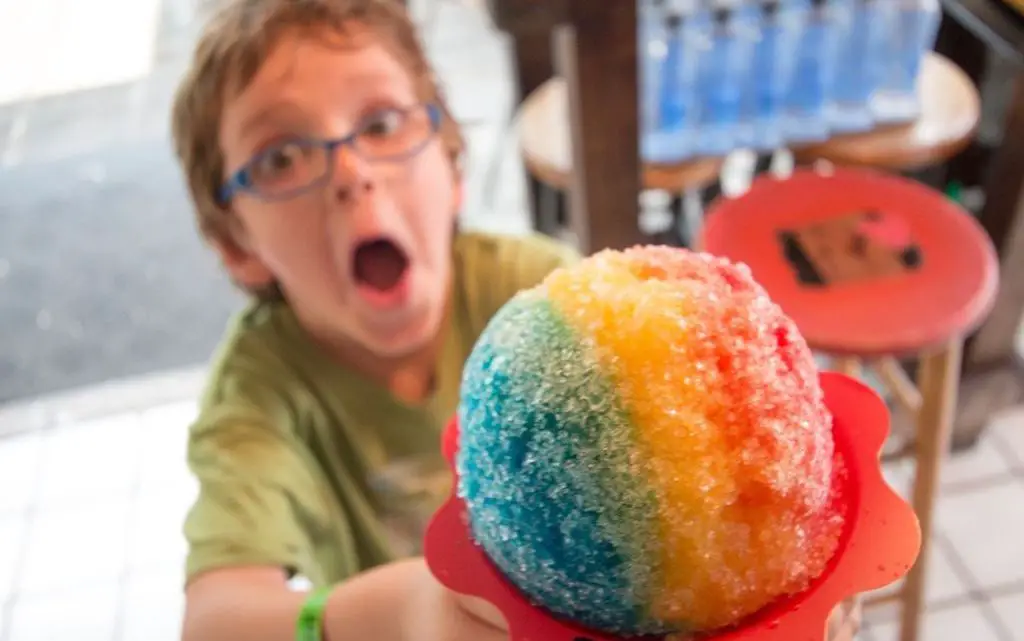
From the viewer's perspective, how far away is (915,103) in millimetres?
1400

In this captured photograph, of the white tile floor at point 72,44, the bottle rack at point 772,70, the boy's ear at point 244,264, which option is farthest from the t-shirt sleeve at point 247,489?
the white tile floor at point 72,44

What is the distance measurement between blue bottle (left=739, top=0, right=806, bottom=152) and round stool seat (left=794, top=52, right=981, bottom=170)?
6 centimetres

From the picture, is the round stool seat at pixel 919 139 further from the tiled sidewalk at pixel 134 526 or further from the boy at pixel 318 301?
the boy at pixel 318 301

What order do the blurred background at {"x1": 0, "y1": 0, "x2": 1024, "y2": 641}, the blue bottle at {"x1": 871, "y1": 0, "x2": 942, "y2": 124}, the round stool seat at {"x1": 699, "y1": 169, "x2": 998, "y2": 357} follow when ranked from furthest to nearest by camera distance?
the blurred background at {"x1": 0, "y1": 0, "x2": 1024, "y2": 641}, the blue bottle at {"x1": 871, "y1": 0, "x2": 942, "y2": 124}, the round stool seat at {"x1": 699, "y1": 169, "x2": 998, "y2": 357}

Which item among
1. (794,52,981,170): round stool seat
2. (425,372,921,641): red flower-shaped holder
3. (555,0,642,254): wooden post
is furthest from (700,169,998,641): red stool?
(425,372,921,641): red flower-shaped holder

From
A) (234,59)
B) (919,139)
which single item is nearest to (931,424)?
(919,139)

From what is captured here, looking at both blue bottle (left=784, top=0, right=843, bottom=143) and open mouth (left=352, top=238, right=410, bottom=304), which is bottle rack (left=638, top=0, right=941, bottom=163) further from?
open mouth (left=352, top=238, right=410, bottom=304)

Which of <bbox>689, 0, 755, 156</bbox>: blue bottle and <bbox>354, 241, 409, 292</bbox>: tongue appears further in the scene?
<bbox>689, 0, 755, 156</bbox>: blue bottle

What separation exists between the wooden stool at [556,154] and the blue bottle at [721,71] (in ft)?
0.13

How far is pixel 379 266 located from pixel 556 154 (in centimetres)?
75

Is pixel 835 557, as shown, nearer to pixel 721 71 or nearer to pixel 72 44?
pixel 721 71

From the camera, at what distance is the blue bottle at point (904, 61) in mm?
1305

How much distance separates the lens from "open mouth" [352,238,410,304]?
0.71 m

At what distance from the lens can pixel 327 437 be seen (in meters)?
0.80
